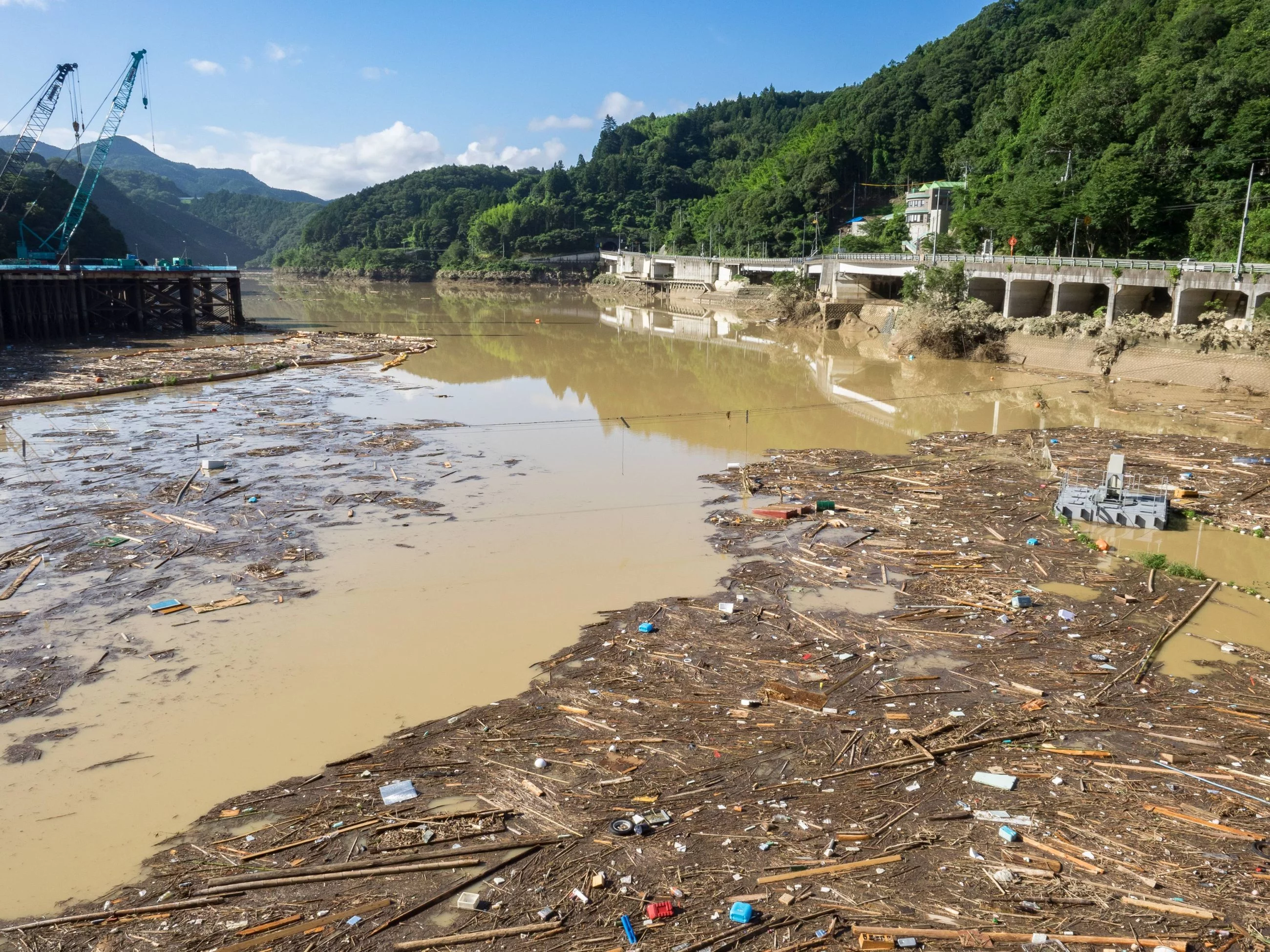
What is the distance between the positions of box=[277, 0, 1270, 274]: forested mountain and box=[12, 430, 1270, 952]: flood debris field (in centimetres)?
3157

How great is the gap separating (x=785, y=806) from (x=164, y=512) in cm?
1446

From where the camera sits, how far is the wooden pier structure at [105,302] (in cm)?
4338

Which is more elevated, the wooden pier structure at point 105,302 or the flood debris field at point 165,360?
the wooden pier structure at point 105,302

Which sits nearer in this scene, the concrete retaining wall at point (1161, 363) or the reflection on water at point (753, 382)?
the reflection on water at point (753, 382)

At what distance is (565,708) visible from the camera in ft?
31.3

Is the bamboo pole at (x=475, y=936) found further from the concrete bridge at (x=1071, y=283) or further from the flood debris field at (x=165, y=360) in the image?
the concrete bridge at (x=1071, y=283)

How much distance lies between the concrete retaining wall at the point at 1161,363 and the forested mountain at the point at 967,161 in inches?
276

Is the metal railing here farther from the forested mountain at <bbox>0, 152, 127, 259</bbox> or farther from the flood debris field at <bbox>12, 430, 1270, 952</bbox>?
the forested mountain at <bbox>0, 152, 127, 259</bbox>

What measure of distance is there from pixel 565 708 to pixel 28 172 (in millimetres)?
100583

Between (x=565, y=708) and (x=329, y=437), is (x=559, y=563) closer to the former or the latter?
(x=565, y=708)

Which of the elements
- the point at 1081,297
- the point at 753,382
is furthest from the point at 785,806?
the point at 1081,297

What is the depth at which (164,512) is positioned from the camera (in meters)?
16.8

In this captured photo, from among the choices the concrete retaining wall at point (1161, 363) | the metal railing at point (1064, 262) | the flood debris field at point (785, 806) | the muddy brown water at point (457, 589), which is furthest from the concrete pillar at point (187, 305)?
the flood debris field at point (785, 806)

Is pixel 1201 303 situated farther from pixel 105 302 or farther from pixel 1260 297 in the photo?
pixel 105 302
